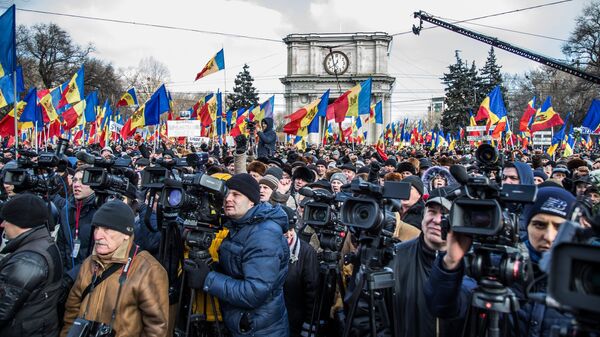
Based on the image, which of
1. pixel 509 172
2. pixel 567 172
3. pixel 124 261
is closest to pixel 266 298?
pixel 124 261

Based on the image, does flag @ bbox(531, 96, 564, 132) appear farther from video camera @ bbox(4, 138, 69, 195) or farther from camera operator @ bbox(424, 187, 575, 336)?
video camera @ bbox(4, 138, 69, 195)

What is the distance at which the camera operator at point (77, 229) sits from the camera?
5016 millimetres

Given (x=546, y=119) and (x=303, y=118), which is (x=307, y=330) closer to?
(x=303, y=118)

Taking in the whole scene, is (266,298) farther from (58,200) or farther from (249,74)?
(249,74)

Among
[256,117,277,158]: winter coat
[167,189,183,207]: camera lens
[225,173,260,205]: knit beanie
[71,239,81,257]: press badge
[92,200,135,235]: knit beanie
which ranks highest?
[256,117,277,158]: winter coat

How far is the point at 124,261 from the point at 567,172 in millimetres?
9332

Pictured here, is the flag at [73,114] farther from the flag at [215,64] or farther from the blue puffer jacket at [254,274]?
the blue puffer jacket at [254,274]

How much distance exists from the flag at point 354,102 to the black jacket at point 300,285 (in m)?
11.1

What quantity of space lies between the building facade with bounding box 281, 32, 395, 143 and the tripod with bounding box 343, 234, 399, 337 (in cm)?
5440

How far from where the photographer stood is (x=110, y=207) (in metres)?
3.60

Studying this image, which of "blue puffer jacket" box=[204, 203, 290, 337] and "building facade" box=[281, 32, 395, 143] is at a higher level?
"building facade" box=[281, 32, 395, 143]

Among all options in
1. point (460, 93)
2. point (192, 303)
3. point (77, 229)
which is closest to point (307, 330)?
point (192, 303)

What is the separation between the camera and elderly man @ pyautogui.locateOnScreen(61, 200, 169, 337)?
133 inches

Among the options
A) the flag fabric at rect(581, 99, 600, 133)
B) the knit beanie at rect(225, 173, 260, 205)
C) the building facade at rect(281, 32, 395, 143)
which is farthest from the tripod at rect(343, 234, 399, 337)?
the building facade at rect(281, 32, 395, 143)
